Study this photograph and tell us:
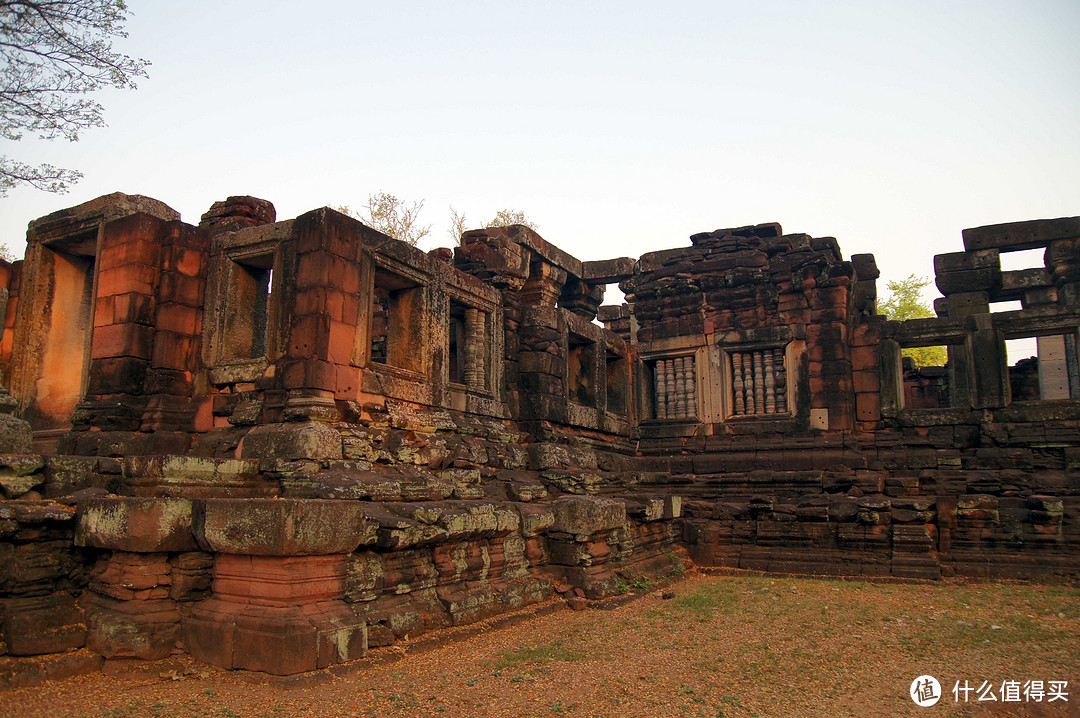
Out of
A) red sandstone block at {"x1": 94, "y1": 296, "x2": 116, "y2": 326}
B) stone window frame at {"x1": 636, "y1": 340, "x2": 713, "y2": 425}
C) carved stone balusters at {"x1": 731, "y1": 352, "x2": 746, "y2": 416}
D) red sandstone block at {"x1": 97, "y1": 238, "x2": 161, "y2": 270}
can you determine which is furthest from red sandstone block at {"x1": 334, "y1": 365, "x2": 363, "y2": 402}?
carved stone balusters at {"x1": 731, "y1": 352, "x2": 746, "y2": 416}

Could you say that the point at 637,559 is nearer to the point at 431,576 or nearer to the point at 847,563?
the point at 847,563

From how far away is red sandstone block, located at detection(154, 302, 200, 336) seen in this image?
8352 mm

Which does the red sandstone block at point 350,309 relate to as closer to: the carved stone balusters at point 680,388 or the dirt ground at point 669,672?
the dirt ground at point 669,672

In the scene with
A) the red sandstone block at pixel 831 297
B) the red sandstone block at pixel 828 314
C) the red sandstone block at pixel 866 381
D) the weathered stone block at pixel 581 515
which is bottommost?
the weathered stone block at pixel 581 515

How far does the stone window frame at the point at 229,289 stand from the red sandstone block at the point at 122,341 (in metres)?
0.60

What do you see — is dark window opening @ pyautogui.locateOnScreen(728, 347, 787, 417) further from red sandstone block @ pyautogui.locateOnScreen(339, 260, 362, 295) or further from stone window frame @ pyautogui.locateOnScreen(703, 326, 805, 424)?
red sandstone block @ pyautogui.locateOnScreen(339, 260, 362, 295)

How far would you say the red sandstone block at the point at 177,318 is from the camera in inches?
329

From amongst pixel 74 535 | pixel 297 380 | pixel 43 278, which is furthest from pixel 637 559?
pixel 43 278

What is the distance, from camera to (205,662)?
524 centimetres

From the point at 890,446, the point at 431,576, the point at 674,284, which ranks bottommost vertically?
the point at 431,576

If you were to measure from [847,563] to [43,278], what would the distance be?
35.0 feet

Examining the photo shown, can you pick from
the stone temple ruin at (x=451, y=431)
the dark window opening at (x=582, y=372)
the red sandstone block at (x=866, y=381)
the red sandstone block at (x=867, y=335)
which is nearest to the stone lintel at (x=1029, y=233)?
the stone temple ruin at (x=451, y=431)

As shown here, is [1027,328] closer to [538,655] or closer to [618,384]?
[618,384]

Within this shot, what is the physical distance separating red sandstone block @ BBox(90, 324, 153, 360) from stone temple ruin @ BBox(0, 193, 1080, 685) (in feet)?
0.11
